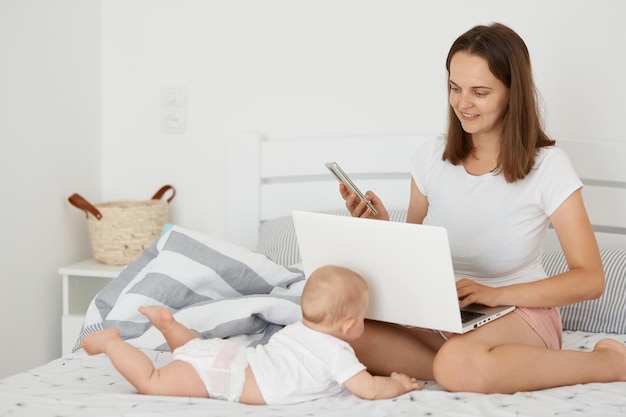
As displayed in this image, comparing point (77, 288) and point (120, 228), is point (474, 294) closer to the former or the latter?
point (120, 228)

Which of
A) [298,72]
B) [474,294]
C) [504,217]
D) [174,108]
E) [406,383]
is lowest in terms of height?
[406,383]

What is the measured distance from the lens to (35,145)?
2.42 metres

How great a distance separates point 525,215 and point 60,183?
1532mm

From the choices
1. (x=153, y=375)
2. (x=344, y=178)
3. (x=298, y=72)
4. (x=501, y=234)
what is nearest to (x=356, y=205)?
(x=344, y=178)

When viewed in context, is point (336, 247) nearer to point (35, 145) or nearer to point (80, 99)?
point (35, 145)

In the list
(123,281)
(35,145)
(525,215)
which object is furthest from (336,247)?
(35,145)

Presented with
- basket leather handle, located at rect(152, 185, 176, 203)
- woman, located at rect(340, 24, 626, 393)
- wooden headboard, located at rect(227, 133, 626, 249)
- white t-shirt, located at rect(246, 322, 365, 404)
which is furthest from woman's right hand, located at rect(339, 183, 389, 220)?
basket leather handle, located at rect(152, 185, 176, 203)

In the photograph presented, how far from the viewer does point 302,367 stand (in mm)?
1306

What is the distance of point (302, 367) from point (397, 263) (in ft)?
0.74

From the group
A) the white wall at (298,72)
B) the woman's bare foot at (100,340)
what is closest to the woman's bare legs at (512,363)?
the woman's bare foot at (100,340)

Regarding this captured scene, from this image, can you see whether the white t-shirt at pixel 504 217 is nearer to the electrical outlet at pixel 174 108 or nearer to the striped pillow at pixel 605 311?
the striped pillow at pixel 605 311

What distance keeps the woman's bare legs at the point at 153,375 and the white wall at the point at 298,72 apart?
4.49 feet

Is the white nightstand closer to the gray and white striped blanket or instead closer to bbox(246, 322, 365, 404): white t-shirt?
the gray and white striped blanket

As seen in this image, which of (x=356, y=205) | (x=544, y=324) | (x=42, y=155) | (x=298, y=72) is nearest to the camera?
(x=544, y=324)
